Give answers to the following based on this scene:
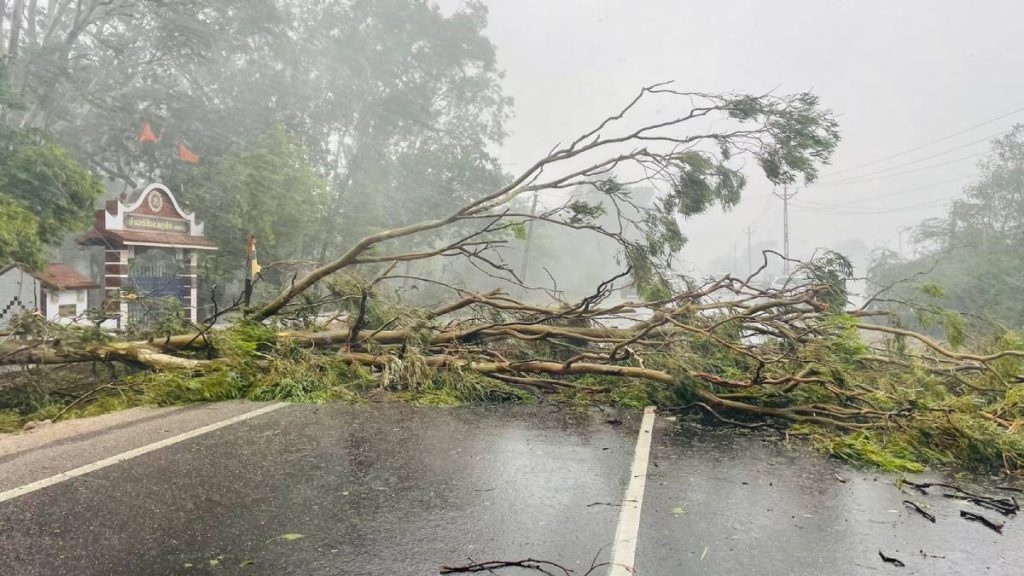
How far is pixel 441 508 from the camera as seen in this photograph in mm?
3195

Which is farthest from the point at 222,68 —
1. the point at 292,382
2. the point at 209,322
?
the point at 292,382

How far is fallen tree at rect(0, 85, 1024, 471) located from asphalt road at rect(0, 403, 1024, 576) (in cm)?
84

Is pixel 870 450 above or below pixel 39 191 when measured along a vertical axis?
below

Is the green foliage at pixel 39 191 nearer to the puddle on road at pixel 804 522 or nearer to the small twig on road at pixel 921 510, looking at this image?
the puddle on road at pixel 804 522

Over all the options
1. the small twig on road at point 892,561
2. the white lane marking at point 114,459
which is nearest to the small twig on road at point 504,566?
the small twig on road at point 892,561

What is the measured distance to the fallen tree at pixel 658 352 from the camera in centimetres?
506

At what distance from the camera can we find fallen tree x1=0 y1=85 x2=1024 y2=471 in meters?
5.06

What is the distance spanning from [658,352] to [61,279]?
38.8 feet

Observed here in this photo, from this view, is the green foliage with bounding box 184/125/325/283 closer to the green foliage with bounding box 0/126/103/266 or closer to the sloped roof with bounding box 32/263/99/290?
the sloped roof with bounding box 32/263/99/290

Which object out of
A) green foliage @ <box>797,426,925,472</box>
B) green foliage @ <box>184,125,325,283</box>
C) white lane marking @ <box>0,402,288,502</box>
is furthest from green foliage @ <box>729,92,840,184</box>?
green foliage @ <box>184,125,325,283</box>

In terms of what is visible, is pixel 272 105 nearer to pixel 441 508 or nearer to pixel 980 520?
pixel 441 508

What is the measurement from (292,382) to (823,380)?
4958mm

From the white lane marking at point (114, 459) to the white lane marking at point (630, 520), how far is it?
10.4ft

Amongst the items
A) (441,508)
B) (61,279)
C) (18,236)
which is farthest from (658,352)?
(61,279)
